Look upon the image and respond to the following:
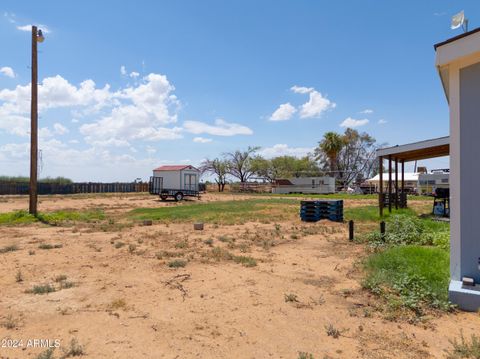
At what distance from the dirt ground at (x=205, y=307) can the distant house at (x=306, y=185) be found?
125ft

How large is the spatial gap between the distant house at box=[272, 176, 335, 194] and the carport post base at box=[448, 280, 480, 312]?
41975 mm

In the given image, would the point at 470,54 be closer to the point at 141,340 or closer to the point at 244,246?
the point at 141,340

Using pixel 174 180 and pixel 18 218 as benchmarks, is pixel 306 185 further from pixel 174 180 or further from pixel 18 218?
Result: pixel 18 218

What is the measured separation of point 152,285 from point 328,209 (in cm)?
1051

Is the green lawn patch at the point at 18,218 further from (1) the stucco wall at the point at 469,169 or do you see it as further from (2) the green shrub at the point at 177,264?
(1) the stucco wall at the point at 469,169

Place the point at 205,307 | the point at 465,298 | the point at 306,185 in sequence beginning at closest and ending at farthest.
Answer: the point at 465,298 → the point at 205,307 → the point at 306,185

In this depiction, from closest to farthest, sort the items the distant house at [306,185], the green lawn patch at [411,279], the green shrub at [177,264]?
the green lawn patch at [411,279] < the green shrub at [177,264] < the distant house at [306,185]

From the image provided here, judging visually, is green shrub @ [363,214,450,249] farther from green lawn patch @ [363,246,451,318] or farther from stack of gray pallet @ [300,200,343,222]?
stack of gray pallet @ [300,200,343,222]

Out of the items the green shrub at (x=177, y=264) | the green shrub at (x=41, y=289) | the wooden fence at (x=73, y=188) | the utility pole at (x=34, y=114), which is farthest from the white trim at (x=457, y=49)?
the wooden fence at (x=73, y=188)

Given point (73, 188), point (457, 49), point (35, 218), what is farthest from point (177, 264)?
point (73, 188)

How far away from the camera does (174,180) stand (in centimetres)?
3334

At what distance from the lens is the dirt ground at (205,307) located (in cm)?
354

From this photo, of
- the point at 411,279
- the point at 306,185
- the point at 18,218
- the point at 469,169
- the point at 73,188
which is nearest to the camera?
the point at 469,169

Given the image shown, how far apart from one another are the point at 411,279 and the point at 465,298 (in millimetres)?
878
